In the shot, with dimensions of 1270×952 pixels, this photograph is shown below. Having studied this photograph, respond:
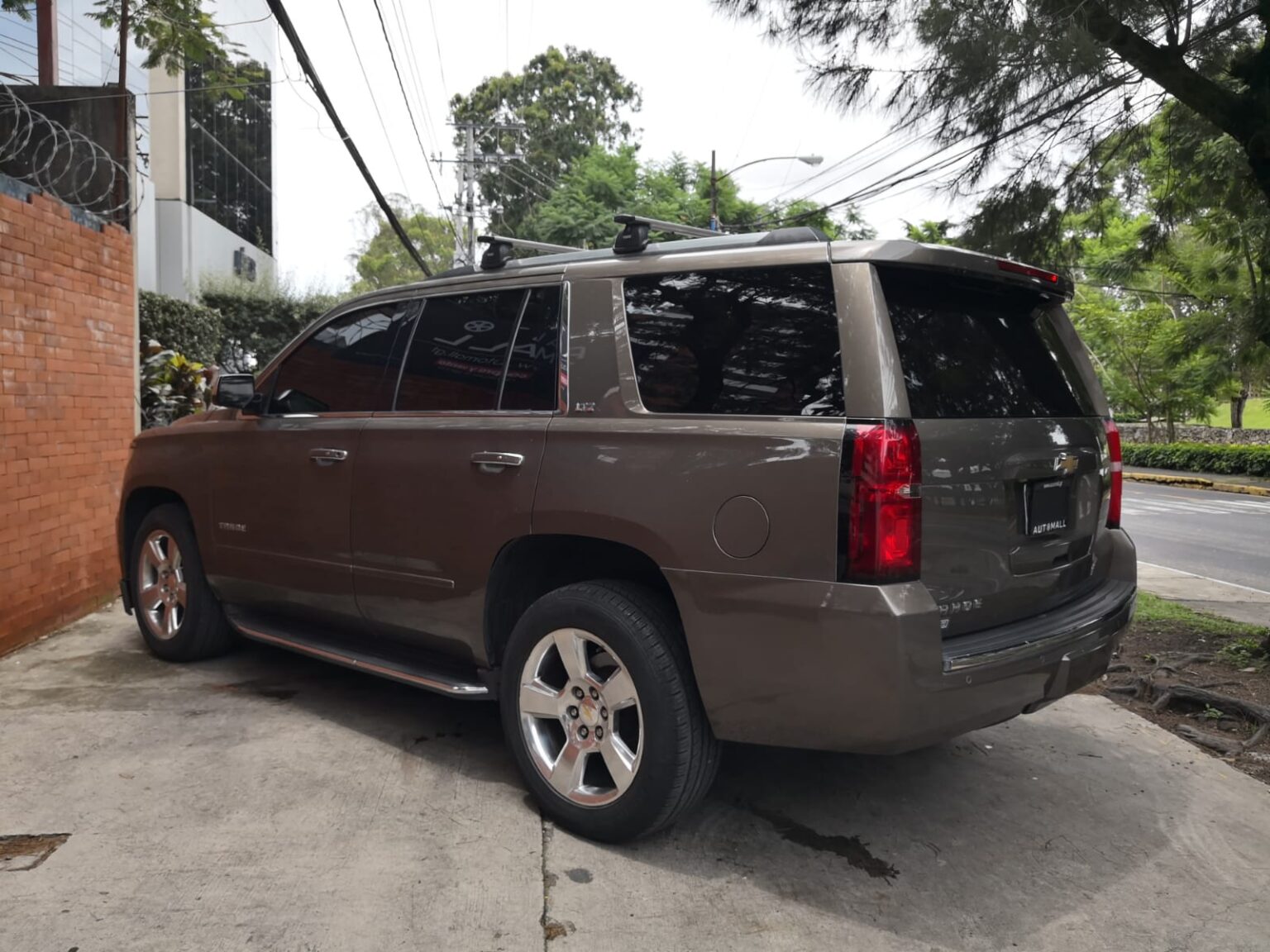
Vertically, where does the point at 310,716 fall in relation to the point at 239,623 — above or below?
below

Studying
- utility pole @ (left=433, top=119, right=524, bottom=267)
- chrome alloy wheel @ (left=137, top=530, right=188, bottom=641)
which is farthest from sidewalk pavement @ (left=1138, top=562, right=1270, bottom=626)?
utility pole @ (left=433, top=119, right=524, bottom=267)

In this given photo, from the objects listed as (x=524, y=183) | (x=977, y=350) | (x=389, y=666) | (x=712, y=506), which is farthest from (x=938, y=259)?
(x=524, y=183)

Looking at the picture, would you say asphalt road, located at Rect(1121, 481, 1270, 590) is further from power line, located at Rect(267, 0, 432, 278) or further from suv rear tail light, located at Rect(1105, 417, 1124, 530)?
power line, located at Rect(267, 0, 432, 278)

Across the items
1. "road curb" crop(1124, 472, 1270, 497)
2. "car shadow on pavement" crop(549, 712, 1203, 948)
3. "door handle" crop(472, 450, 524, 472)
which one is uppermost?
"door handle" crop(472, 450, 524, 472)

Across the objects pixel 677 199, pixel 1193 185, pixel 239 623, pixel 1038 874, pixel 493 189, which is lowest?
pixel 1038 874

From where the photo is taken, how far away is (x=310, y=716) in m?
4.64

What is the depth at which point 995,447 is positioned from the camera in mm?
3184

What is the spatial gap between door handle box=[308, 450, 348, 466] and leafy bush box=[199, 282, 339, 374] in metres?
17.1

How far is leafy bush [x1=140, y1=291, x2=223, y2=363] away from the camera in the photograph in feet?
40.3

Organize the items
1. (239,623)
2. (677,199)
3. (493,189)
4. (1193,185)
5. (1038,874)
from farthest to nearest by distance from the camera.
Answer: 1. (493,189)
2. (677,199)
3. (1193,185)
4. (239,623)
5. (1038,874)

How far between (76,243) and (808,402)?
5248 millimetres

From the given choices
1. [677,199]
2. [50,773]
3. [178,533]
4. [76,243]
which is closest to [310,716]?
[50,773]

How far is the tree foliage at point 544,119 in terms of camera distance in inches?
1748

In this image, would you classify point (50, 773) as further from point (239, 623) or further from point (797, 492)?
point (797, 492)
